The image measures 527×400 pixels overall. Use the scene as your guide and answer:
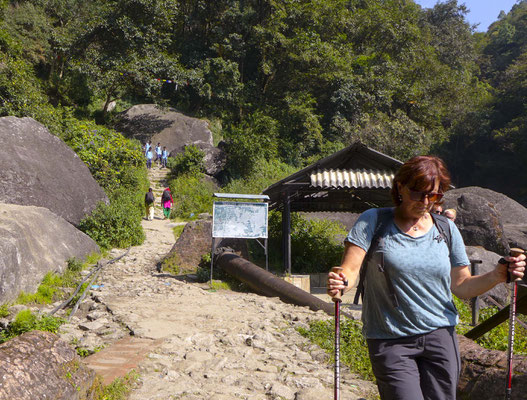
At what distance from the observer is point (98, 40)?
97.7 ft

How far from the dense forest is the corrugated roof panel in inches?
557

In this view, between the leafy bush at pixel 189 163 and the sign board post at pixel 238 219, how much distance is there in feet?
47.3

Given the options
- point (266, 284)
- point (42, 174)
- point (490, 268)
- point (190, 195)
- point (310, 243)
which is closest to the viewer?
point (266, 284)

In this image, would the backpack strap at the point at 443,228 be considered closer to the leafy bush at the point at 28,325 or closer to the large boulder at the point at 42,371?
the large boulder at the point at 42,371

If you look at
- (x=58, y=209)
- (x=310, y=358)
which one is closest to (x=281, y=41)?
(x=58, y=209)

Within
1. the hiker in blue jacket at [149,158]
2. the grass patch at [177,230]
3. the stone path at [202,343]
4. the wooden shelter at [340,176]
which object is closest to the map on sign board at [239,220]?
the wooden shelter at [340,176]

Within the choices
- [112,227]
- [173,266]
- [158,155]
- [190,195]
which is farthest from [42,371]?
[158,155]

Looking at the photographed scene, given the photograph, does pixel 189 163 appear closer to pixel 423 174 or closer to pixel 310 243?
pixel 310 243

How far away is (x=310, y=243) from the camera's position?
53.2ft

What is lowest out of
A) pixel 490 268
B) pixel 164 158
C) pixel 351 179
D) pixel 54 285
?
pixel 54 285

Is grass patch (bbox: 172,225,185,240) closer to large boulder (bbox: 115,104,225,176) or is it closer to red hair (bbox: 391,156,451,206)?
large boulder (bbox: 115,104,225,176)

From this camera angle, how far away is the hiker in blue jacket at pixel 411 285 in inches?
99.7

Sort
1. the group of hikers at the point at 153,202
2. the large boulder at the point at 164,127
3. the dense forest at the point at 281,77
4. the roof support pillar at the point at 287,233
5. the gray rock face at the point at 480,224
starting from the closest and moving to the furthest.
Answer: the roof support pillar at the point at 287,233, the gray rock face at the point at 480,224, the group of hikers at the point at 153,202, the dense forest at the point at 281,77, the large boulder at the point at 164,127

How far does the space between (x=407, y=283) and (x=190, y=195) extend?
20502mm
